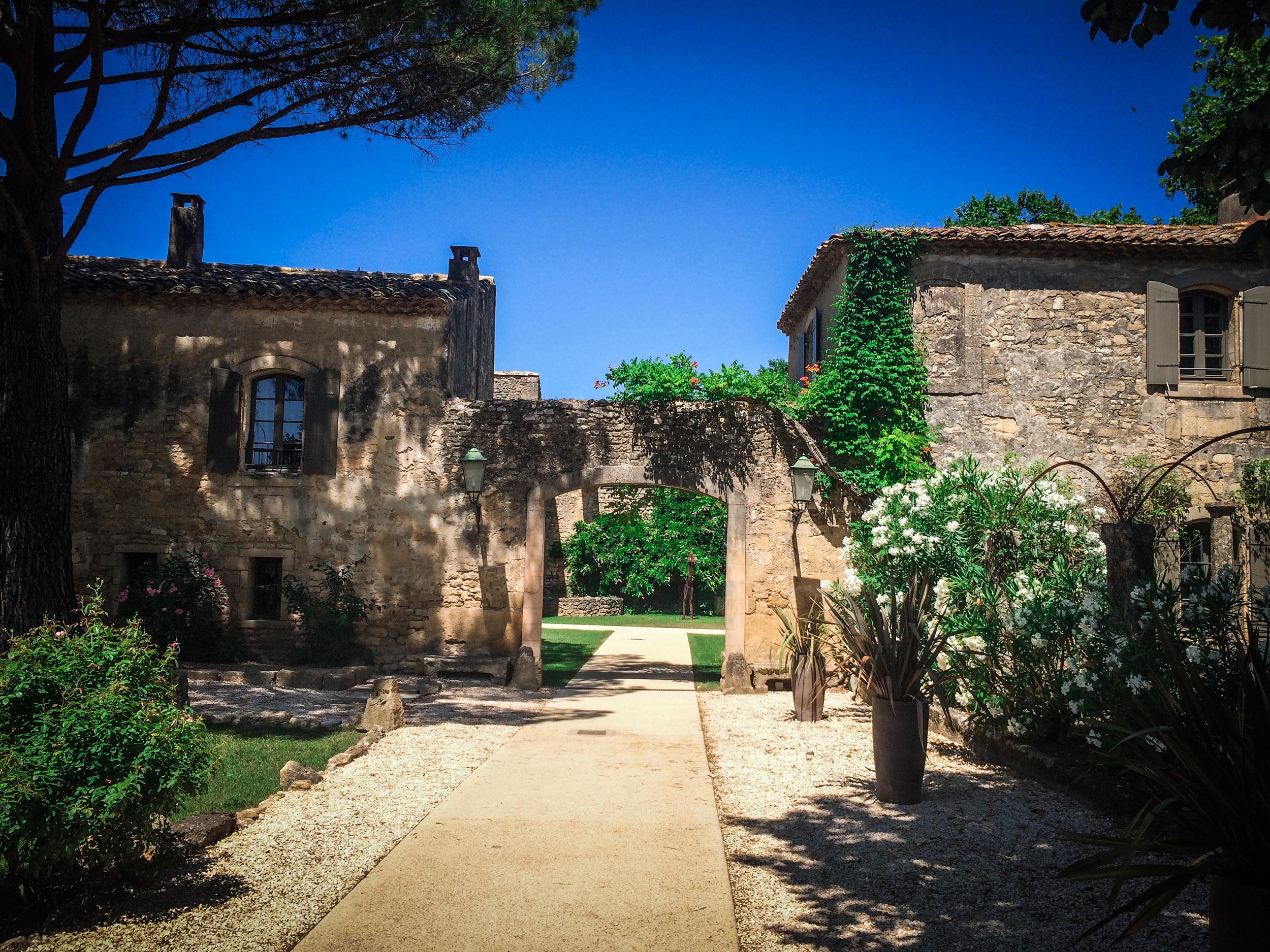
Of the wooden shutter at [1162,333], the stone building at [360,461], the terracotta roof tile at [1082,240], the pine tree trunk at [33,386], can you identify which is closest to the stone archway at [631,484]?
the stone building at [360,461]

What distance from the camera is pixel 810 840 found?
5.04 m

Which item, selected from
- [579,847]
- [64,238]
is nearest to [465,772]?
[579,847]

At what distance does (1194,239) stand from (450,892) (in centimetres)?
1225

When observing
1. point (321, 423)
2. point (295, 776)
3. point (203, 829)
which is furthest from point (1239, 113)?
point (321, 423)

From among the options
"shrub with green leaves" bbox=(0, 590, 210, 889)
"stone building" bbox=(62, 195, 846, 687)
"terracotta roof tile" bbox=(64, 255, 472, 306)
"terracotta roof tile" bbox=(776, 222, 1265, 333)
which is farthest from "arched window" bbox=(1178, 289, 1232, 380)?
"shrub with green leaves" bbox=(0, 590, 210, 889)

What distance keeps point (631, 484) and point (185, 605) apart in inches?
235

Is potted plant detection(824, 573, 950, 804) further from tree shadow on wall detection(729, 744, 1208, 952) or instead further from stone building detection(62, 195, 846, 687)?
stone building detection(62, 195, 846, 687)

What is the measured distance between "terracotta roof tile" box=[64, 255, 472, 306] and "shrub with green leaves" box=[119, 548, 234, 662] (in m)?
3.56

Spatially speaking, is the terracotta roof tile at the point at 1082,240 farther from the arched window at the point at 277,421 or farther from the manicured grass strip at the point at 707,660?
the arched window at the point at 277,421

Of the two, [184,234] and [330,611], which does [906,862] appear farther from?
[184,234]

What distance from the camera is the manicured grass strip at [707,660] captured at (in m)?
11.9

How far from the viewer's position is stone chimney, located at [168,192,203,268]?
13859 mm

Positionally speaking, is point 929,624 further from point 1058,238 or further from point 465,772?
point 1058,238

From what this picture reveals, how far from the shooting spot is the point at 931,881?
4.34m
